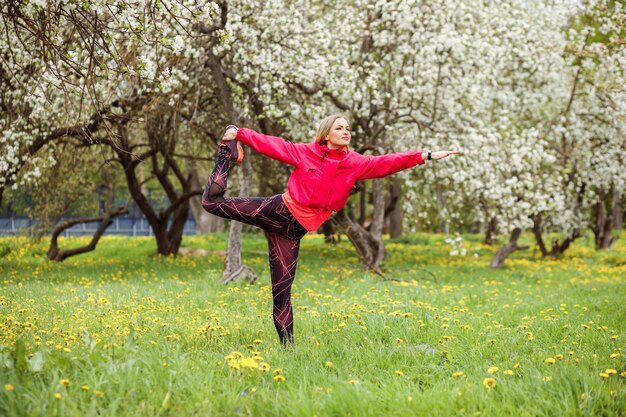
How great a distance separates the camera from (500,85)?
1819 cm

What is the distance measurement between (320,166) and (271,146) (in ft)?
1.67

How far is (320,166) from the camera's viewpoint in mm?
6102

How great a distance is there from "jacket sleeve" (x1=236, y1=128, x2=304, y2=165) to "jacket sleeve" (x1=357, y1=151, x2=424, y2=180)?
65cm

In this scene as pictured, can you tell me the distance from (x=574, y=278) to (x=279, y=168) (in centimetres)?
827

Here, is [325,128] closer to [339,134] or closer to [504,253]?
[339,134]

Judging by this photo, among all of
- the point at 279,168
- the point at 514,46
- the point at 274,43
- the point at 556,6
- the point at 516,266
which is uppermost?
the point at 556,6

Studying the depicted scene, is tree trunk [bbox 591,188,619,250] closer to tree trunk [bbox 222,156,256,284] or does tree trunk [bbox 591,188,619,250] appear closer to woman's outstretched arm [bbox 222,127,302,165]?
tree trunk [bbox 222,156,256,284]

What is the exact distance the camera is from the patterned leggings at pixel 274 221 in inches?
234

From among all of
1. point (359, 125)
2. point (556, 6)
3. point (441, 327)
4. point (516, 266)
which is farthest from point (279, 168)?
point (441, 327)

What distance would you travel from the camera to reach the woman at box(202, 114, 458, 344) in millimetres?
6043

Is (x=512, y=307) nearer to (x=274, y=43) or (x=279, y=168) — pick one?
(x=274, y=43)

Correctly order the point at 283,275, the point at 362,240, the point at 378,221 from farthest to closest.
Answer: the point at 378,221
the point at 362,240
the point at 283,275

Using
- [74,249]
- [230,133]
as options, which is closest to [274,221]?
[230,133]

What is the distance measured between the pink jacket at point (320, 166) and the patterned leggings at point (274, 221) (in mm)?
245
